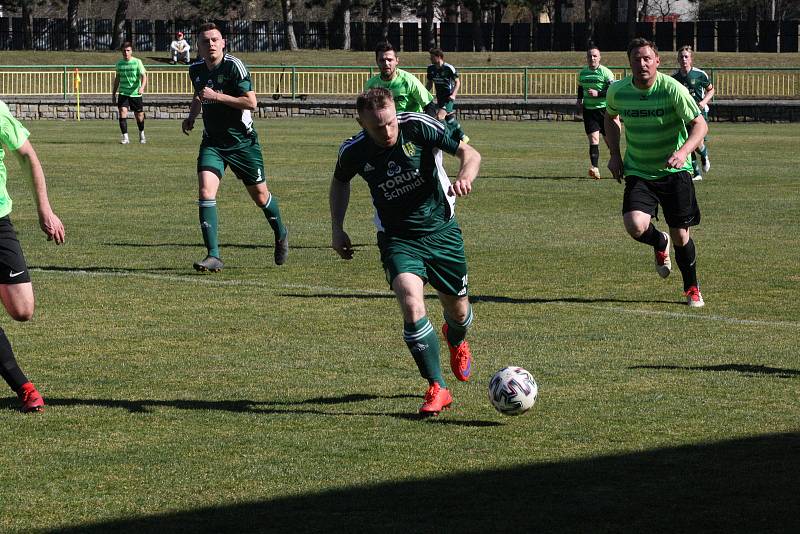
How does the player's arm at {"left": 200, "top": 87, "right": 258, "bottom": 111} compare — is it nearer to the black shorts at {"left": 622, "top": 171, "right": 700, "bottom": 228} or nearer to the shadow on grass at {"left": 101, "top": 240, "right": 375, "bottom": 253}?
the shadow on grass at {"left": 101, "top": 240, "right": 375, "bottom": 253}

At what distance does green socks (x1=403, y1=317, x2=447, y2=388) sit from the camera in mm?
7051

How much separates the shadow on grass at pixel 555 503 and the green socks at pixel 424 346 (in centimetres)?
115

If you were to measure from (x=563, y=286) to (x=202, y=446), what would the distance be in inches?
234

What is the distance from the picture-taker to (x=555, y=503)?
547 cm

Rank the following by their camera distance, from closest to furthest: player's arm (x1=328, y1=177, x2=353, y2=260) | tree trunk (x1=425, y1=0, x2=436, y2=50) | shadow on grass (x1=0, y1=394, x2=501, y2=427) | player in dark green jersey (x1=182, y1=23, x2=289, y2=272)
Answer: shadow on grass (x1=0, y1=394, x2=501, y2=427) < player's arm (x1=328, y1=177, x2=353, y2=260) < player in dark green jersey (x1=182, y1=23, x2=289, y2=272) < tree trunk (x1=425, y1=0, x2=436, y2=50)

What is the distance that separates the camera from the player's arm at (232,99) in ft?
40.3

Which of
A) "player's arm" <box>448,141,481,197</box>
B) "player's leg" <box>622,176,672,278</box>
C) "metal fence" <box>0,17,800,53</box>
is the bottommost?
"player's leg" <box>622,176,672,278</box>

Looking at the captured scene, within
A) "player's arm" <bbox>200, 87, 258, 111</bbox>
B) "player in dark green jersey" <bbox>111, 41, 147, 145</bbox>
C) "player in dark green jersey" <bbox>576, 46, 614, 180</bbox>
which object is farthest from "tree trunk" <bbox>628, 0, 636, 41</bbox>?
"player's arm" <bbox>200, 87, 258, 111</bbox>

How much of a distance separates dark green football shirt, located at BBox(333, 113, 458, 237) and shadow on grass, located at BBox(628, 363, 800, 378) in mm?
1770

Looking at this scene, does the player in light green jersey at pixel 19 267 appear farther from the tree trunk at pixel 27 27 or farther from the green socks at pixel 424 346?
the tree trunk at pixel 27 27

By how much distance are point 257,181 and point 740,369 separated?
6.09 metres

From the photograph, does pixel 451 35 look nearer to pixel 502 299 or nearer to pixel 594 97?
pixel 594 97

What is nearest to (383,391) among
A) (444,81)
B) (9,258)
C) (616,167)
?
(9,258)

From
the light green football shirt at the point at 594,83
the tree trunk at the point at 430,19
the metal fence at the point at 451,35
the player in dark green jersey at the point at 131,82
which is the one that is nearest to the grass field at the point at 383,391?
the light green football shirt at the point at 594,83
